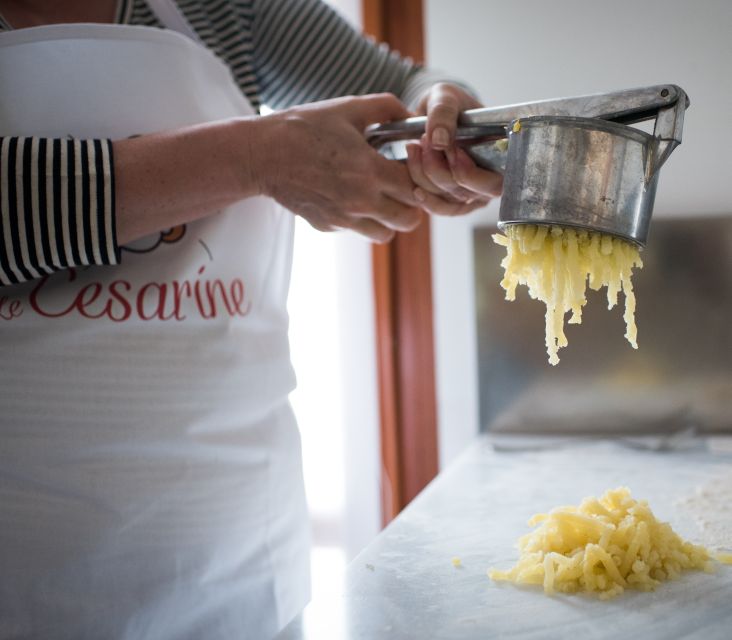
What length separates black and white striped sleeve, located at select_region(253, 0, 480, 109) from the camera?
945 millimetres

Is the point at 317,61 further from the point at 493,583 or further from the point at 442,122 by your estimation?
the point at 493,583

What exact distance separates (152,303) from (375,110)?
0.29 metres

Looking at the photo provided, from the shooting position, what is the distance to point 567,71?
1268 mm

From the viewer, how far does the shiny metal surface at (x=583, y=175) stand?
567 mm

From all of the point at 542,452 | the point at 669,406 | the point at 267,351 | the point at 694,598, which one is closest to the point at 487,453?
the point at 542,452

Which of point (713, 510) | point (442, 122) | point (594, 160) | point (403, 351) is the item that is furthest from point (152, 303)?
point (403, 351)

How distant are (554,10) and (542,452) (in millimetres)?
715

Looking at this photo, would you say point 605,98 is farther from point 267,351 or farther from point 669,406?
point 669,406

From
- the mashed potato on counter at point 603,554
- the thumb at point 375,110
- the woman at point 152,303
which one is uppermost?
the thumb at point 375,110

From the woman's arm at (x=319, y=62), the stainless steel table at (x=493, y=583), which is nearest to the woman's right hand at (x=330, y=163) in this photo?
the woman's arm at (x=319, y=62)

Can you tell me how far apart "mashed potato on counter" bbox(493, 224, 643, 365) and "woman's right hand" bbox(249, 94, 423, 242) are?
0.16 metres

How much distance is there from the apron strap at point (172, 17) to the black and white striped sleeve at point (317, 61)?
11cm

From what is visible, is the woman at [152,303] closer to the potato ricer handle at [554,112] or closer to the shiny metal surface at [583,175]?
the potato ricer handle at [554,112]

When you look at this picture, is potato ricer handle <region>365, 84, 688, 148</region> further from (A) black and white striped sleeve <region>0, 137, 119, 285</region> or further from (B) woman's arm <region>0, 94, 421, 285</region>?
(A) black and white striped sleeve <region>0, 137, 119, 285</region>
